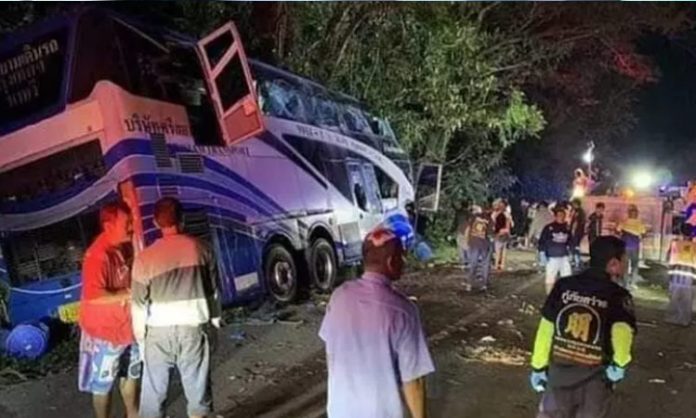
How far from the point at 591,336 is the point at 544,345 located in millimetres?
273

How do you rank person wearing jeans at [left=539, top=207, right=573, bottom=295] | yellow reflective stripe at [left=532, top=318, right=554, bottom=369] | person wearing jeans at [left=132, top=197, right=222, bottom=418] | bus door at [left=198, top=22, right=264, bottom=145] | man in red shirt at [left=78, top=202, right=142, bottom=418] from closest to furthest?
1. yellow reflective stripe at [left=532, top=318, right=554, bottom=369]
2. person wearing jeans at [left=132, top=197, right=222, bottom=418]
3. man in red shirt at [left=78, top=202, right=142, bottom=418]
4. bus door at [left=198, top=22, right=264, bottom=145]
5. person wearing jeans at [left=539, top=207, right=573, bottom=295]

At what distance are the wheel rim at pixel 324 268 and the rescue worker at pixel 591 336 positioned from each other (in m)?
8.84

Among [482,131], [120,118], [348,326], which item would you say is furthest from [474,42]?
[348,326]

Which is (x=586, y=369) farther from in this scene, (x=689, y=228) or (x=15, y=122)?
(x=689, y=228)

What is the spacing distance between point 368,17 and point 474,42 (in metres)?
2.76

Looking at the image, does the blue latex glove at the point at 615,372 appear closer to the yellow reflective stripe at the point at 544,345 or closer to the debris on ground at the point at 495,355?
the yellow reflective stripe at the point at 544,345

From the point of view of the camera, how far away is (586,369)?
4.39 metres

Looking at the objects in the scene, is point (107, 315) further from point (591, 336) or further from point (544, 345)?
point (591, 336)

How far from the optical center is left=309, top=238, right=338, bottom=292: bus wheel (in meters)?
13.0

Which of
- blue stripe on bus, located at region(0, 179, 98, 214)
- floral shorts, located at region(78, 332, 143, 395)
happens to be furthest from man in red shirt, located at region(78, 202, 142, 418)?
blue stripe on bus, located at region(0, 179, 98, 214)

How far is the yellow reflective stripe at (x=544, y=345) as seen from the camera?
451 centimetres

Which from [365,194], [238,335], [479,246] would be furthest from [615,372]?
[365,194]

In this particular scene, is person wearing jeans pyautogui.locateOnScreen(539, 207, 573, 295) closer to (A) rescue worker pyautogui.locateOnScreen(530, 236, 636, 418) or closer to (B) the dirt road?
(B) the dirt road

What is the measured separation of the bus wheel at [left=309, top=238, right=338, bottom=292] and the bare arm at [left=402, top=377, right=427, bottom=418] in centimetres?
932
